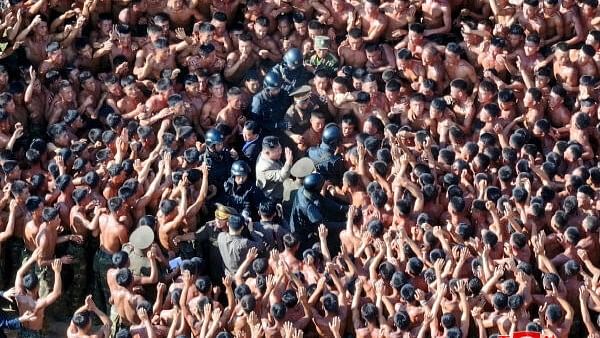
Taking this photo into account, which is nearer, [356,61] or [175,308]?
[175,308]

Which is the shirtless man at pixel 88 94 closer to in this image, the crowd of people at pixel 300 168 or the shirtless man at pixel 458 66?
the crowd of people at pixel 300 168

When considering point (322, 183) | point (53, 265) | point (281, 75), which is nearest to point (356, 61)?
point (281, 75)

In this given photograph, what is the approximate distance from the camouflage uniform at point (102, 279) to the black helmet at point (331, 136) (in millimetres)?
3211

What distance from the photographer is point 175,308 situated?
1734 cm

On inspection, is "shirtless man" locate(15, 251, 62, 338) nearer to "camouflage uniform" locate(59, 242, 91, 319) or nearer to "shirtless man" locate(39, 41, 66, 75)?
"camouflage uniform" locate(59, 242, 91, 319)

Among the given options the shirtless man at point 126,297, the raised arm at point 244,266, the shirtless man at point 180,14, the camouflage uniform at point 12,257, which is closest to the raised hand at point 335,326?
the raised arm at point 244,266

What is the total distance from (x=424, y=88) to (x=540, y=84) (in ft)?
5.01

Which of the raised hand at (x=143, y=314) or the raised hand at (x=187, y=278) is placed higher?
the raised hand at (x=187, y=278)

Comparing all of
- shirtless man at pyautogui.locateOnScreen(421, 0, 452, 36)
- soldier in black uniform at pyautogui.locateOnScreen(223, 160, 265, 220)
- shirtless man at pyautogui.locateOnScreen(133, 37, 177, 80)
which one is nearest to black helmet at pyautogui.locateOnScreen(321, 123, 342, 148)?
soldier in black uniform at pyautogui.locateOnScreen(223, 160, 265, 220)

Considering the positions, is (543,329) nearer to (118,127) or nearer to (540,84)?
(540,84)

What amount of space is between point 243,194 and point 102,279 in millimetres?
2073

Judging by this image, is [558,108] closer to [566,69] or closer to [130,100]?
[566,69]

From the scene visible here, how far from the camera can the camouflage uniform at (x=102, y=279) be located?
60.6 feet

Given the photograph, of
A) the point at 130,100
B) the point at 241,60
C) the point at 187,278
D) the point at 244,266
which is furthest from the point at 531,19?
the point at 187,278
